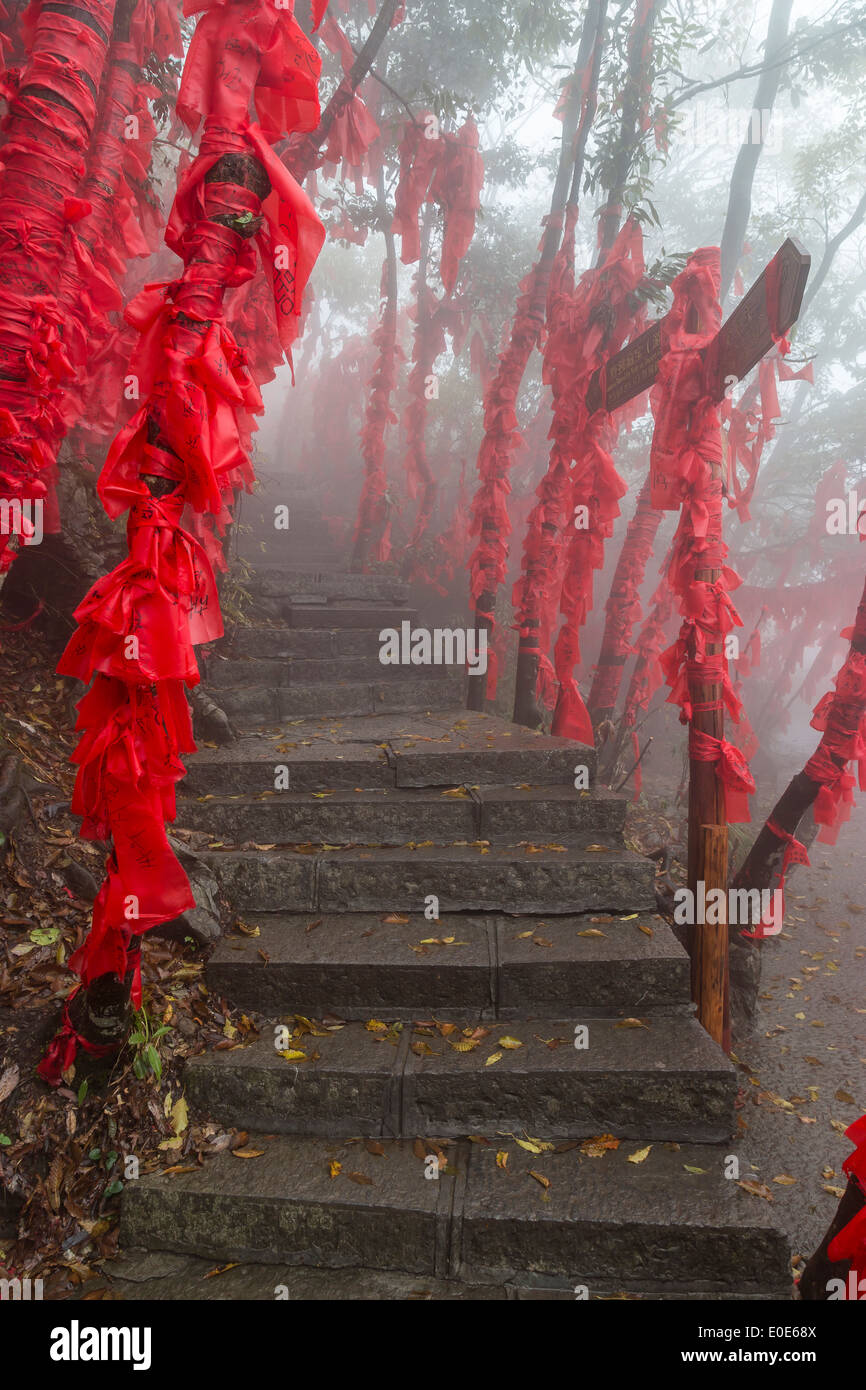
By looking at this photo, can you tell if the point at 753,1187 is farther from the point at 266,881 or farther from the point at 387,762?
the point at 387,762

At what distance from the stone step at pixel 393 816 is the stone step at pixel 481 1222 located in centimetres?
157

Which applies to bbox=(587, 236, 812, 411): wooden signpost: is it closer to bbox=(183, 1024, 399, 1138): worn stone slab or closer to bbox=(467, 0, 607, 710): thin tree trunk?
bbox=(467, 0, 607, 710): thin tree trunk

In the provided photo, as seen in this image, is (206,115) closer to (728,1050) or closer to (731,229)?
(728,1050)

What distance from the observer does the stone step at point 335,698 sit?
507 cm

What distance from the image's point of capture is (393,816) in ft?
12.5

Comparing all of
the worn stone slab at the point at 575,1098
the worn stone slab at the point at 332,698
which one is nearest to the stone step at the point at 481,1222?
the worn stone slab at the point at 575,1098

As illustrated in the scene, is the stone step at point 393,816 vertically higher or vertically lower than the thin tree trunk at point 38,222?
lower

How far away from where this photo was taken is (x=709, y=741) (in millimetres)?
3424

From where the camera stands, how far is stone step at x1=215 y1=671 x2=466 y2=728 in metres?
5.07

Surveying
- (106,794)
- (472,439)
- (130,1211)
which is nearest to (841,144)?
(472,439)

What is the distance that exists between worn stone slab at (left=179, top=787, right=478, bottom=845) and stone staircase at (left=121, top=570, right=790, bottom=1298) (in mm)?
12
